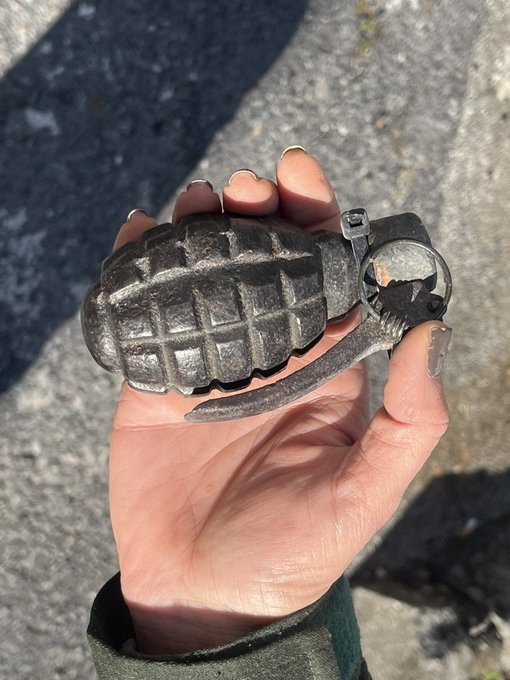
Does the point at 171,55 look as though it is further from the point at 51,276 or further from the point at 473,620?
the point at 473,620

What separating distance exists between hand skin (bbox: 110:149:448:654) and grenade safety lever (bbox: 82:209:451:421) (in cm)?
21

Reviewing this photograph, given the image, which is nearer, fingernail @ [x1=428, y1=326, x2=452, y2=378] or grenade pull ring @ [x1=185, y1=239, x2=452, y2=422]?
fingernail @ [x1=428, y1=326, x2=452, y2=378]

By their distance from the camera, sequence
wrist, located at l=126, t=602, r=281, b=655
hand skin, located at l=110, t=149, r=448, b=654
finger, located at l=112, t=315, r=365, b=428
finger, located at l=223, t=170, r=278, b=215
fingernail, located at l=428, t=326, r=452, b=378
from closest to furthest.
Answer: fingernail, located at l=428, t=326, r=452, b=378 → hand skin, located at l=110, t=149, r=448, b=654 → wrist, located at l=126, t=602, r=281, b=655 → finger, located at l=223, t=170, r=278, b=215 → finger, located at l=112, t=315, r=365, b=428

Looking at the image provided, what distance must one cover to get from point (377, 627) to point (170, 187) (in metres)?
2.38

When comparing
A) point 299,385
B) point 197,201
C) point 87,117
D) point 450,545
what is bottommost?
point 450,545

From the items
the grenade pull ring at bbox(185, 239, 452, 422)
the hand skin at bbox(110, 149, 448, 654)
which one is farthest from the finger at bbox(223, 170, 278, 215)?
the grenade pull ring at bbox(185, 239, 452, 422)

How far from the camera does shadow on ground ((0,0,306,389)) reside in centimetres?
342

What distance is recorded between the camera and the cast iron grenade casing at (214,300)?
2.17 m

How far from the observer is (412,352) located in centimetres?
207

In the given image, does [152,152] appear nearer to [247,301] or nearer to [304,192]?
[304,192]

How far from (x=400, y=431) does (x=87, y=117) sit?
2287 mm

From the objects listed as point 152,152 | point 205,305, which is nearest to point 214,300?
point 205,305

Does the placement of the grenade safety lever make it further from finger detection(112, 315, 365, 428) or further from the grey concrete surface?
the grey concrete surface

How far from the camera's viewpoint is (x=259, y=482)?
2.42 metres
